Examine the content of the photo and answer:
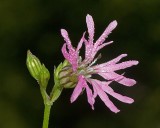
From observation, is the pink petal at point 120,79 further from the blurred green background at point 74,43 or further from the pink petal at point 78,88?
the blurred green background at point 74,43

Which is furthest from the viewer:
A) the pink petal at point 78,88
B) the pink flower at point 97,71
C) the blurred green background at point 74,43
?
the blurred green background at point 74,43

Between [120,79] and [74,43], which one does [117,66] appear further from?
[74,43]

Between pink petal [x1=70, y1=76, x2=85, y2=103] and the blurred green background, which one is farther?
the blurred green background

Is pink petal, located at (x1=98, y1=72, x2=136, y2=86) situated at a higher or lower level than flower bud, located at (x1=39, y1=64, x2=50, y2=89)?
lower

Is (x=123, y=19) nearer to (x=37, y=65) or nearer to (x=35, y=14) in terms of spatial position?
(x=35, y=14)

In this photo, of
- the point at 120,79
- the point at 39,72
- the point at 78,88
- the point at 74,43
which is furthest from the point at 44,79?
the point at 74,43

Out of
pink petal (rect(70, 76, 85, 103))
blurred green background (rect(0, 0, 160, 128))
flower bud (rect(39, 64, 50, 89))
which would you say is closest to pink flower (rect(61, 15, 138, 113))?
pink petal (rect(70, 76, 85, 103))

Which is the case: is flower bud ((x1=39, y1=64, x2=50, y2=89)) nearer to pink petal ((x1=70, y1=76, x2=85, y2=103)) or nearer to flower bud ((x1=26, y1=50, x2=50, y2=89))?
flower bud ((x1=26, y1=50, x2=50, y2=89))

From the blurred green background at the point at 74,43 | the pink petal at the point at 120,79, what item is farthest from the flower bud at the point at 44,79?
the blurred green background at the point at 74,43
